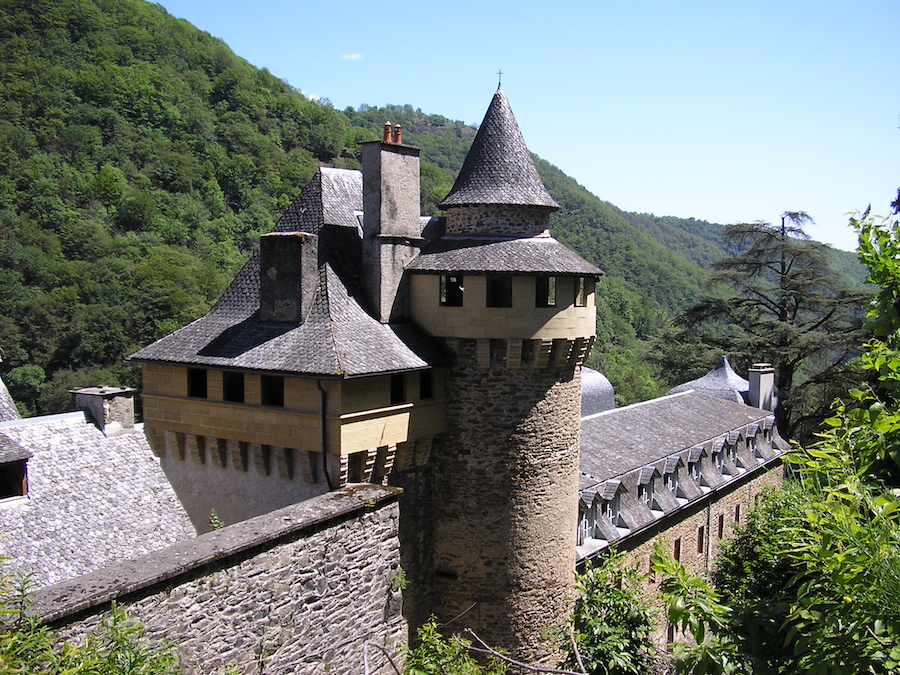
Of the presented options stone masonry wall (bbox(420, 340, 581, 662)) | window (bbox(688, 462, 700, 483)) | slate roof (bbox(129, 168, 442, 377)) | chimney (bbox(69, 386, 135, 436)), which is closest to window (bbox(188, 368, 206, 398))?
slate roof (bbox(129, 168, 442, 377))

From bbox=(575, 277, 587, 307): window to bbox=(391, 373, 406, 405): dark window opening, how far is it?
3.35 metres

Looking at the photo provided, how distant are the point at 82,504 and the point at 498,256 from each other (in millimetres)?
10930

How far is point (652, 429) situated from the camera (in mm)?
29500

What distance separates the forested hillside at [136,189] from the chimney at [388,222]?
106ft

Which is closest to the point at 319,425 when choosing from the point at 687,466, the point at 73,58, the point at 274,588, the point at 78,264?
the point at 274,588

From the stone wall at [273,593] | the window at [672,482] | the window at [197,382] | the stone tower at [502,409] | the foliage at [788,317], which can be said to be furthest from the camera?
the foliage at [788,317]

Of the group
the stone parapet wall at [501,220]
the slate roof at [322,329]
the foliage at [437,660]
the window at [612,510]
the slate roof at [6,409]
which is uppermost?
the stone parapet wall at [501,220]

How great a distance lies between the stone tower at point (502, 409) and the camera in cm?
1416

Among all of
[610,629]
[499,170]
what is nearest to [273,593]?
[610,629]

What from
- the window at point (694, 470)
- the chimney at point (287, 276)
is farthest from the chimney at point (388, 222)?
the window at point (694, 470)

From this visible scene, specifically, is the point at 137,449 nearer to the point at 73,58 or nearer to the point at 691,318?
the point at 691,318

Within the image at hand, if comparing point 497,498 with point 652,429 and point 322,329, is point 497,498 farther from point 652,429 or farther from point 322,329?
point 652,429

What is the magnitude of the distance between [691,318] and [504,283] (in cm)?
3158

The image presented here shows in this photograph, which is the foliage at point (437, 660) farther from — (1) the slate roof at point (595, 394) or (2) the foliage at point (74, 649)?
(1) the slate roof at point (595, 394)
